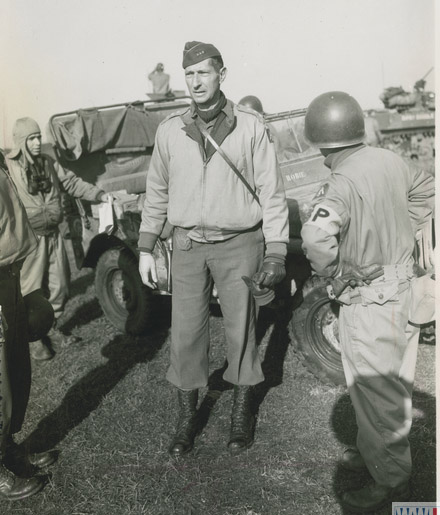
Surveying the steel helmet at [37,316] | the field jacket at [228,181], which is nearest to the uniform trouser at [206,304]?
the field jacket at [228,181]

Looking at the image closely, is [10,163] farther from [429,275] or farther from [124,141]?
[429,275]

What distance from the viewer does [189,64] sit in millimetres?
2980

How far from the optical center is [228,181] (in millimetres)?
Result: 3033

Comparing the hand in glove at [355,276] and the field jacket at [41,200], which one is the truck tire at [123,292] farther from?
the hand in glove at [355,276]

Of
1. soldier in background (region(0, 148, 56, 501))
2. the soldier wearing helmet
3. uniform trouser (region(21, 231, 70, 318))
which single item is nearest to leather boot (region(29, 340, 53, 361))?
uniform trouser (region(21, 231, 70, 318))

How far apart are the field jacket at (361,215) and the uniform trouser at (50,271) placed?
319cm

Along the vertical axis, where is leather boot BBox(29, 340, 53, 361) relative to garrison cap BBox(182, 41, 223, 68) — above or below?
below

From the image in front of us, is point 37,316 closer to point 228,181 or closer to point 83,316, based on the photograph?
point 228,181

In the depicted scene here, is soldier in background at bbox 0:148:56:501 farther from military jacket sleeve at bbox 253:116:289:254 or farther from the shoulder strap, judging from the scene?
military jacket sleeve at bbox 253:116:289:254

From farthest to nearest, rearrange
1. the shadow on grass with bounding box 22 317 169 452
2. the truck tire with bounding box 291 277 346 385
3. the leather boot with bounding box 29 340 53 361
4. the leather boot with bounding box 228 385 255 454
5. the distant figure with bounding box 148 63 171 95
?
the distant figure with bounding box 148 63 171 95, the leather boot with bounding box 29 340 53 361, the truck tire with bounding box 291 277 346 385, the shadow on grass with bounding box 22 317 169 452, the leather boot with bounding box 228 385 255 454

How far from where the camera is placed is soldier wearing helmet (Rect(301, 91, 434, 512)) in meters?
2.51

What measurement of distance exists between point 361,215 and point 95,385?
2703mm

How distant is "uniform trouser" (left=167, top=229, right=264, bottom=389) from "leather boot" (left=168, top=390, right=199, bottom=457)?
0.30 feet

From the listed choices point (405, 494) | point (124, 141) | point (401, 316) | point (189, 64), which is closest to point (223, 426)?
point (405, 494)
